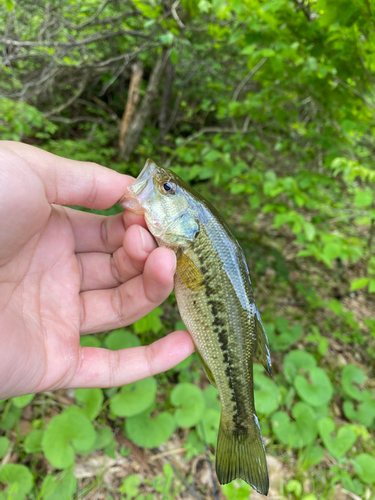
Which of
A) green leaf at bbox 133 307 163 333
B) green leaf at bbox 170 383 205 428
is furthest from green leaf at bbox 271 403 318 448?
green leaf at bbox 133 307 163 333

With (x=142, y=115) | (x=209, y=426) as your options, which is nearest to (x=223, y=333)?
(x=209, y=426)

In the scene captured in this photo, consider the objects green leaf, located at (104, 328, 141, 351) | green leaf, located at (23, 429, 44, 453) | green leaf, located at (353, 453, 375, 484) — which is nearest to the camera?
green leaf, located at (23, 429, 44, 453)

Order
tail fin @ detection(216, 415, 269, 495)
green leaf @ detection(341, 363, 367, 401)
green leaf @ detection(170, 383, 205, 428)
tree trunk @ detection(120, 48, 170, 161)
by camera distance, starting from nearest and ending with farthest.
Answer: tail fin @ detection(216, 415, 269, 495), green leaf @ detection(170, 383, 205, 428), green leaf @ detection(341, 363, 367, 401), tree trunk @ detection(120, 48, 170, 161)

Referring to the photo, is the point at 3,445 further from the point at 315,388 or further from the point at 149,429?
the point at 315,388

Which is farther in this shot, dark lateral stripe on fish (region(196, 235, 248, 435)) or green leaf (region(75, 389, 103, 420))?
green leaf (region(75, 389, 103, 420))

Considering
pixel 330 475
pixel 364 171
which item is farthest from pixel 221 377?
pixel 364 171

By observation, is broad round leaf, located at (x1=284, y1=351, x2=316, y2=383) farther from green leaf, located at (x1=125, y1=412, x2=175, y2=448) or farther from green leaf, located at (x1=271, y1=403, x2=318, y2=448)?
green leaf, located at (x1=125, y1=412, x2=175, y2=448)

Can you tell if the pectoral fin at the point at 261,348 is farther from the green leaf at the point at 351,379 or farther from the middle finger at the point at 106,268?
the green leaf at the point at 351,379
